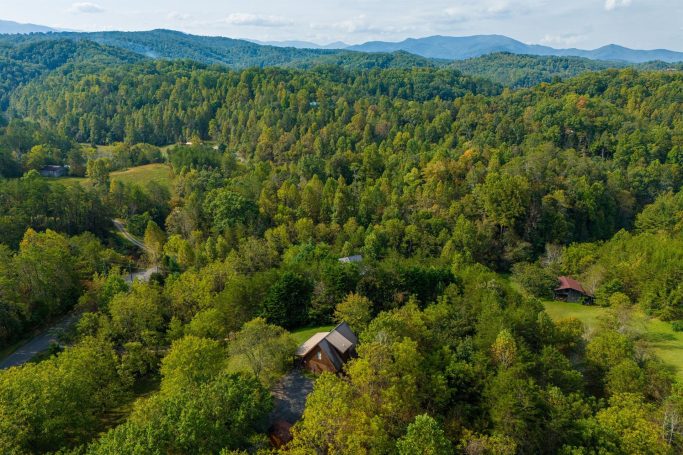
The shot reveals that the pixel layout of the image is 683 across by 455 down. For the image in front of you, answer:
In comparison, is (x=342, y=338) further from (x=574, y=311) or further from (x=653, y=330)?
(x=653, y=330)

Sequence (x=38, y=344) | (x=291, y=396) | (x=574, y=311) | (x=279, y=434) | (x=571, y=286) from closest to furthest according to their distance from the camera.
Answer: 1. (x=279, y=434)
2. (x=291, y=396)
3. (x=38, y=344)
4. (x=574, y=311)
5. (x=571, y=286)

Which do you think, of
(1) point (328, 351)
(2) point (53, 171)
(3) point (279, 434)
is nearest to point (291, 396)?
(1) point (328, 351)

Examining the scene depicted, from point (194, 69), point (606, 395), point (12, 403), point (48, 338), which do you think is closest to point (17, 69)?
point (194, 69)

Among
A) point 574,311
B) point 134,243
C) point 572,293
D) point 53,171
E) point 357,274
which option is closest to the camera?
point 357,274

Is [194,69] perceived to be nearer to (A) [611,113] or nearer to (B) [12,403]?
(A) [611,113]

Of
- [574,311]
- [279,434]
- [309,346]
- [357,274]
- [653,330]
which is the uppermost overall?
[357,274]

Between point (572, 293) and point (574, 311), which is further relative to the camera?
point (572, 293)

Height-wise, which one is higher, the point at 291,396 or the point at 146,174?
the point at 291,396
